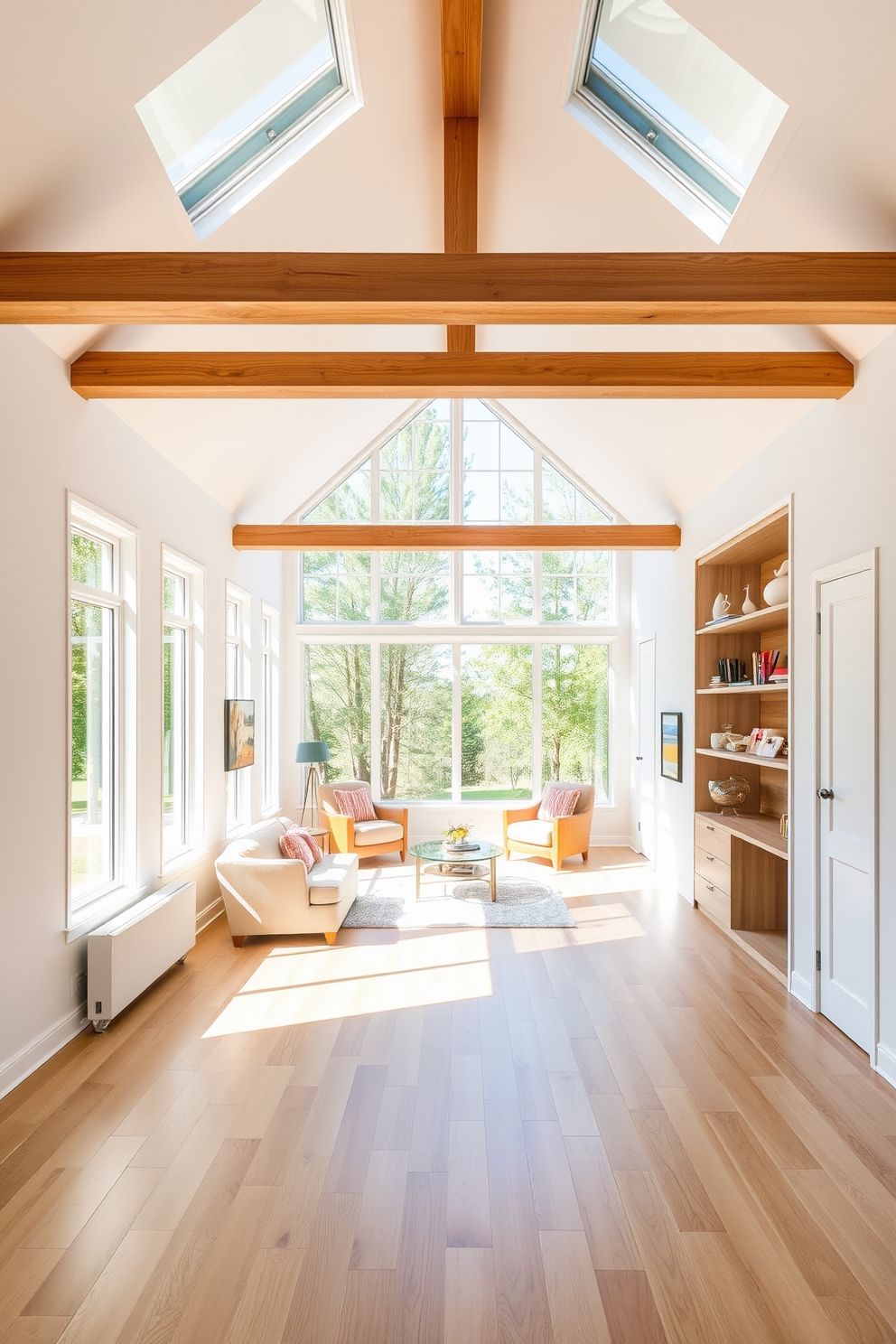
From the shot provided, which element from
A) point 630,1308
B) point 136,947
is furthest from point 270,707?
point 630,1308

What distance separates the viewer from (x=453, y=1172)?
102 inches

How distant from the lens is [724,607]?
583cm

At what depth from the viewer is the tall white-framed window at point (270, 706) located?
8289 millimetres

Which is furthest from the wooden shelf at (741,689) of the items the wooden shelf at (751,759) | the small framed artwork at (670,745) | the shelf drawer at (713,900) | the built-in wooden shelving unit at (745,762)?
the shelf drawer at (713,900)

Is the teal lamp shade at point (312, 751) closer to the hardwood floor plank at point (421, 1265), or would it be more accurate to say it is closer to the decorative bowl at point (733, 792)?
the decorative bowl at point (733, 792)

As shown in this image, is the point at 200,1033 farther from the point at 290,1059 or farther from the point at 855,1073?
the point at 855,1073

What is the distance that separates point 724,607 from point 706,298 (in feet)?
10.7

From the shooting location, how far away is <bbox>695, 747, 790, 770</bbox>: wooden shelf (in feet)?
15.0

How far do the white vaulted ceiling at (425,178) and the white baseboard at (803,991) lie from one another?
10.0 ft

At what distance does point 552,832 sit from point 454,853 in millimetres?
1518

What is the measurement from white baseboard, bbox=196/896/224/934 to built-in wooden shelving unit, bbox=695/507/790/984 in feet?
12.1

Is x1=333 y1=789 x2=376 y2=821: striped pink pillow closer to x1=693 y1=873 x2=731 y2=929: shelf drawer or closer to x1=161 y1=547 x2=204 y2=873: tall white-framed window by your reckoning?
x1=161 y1=547 x2=204 y2=873: tall white-framed window

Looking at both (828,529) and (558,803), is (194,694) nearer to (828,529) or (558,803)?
(558,803)

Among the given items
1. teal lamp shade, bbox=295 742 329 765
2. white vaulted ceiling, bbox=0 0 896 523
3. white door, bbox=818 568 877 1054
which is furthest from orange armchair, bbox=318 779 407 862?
white door, bbox=818 568 877 1054
